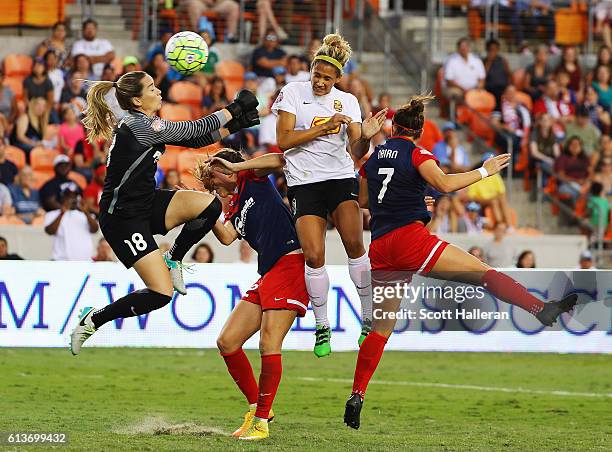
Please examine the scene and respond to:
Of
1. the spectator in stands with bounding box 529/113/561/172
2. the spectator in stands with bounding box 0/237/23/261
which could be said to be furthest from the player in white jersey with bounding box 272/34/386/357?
the spectator in stands with bounding box 529/113/561/172

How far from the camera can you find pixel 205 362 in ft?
52.5

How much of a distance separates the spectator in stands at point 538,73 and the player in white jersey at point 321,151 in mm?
13635

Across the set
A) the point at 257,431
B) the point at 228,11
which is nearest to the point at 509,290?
the point at 257,431

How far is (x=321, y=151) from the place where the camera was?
1004 cm

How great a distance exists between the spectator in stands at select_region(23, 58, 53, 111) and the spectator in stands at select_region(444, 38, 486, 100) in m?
6.75

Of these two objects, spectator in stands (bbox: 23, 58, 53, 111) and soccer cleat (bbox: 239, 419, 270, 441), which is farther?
spectator in stands (bbox: 23, 58, 53, 111)

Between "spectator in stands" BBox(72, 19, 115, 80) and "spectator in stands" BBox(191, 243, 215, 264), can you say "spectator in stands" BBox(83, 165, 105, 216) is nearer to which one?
"spectator in stands" BBox(191, 243, 215, 264)

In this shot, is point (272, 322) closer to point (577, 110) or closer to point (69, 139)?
point (69, 139)

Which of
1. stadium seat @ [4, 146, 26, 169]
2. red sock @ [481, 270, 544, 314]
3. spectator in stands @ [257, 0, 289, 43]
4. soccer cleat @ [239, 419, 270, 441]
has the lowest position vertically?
soccer cleat @ [239, 419, 270, 441]

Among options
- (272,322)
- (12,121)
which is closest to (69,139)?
(12,121)

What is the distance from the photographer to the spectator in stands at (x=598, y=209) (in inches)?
814

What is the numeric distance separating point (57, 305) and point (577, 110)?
444 inches

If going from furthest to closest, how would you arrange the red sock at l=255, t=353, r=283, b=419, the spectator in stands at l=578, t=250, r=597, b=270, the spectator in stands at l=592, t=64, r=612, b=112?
the spectator in stands at l=592, t=64, r=612, b=112, the spectator in stands at l=578, t=250, r=597, b=270, the red sock at l=255, t=353, r=283, b=419

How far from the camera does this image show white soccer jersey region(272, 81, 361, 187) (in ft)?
32.8
